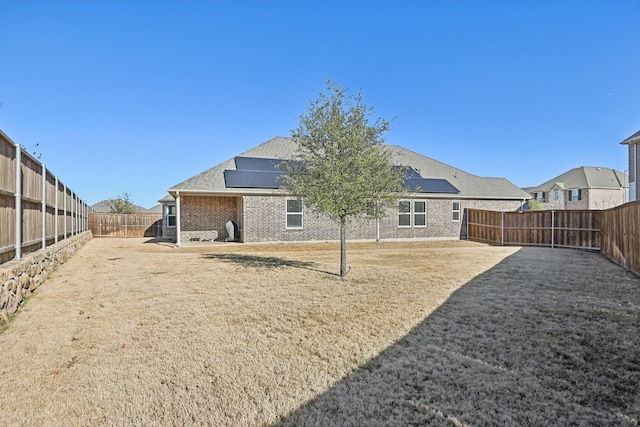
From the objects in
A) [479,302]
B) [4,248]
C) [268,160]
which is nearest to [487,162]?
[268,160]

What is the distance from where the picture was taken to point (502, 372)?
315cm

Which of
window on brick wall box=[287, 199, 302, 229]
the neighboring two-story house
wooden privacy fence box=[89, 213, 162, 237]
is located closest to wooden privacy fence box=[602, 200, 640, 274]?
window on brick wall box=[287, 199, 302, 229]

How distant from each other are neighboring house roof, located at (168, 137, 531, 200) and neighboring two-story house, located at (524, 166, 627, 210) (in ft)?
67.6

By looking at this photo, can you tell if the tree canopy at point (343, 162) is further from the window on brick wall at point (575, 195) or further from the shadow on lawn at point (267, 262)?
the window on brick wall at point (575, 195)

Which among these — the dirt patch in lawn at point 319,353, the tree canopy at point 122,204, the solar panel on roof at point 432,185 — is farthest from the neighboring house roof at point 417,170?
the tree canopy at point 122,204

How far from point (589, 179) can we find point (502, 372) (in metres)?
48.1

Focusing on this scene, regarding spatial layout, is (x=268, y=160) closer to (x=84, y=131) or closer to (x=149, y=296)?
(x=84, y=131)

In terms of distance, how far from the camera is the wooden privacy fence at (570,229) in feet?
28.8

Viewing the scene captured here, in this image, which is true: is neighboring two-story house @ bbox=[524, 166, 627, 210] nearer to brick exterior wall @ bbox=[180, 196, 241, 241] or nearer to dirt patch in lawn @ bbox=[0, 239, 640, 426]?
brick exterior wall @ bbox=[180, 196, 241, 241]

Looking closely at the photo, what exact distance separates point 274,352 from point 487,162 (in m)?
29.9

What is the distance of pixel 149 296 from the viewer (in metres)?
6.22

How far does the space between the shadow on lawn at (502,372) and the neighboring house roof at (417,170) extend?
13.5 m

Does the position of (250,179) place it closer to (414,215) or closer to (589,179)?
(414,215)

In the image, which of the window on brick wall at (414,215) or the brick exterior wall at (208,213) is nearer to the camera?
the brick exterior wall at (208,213)
